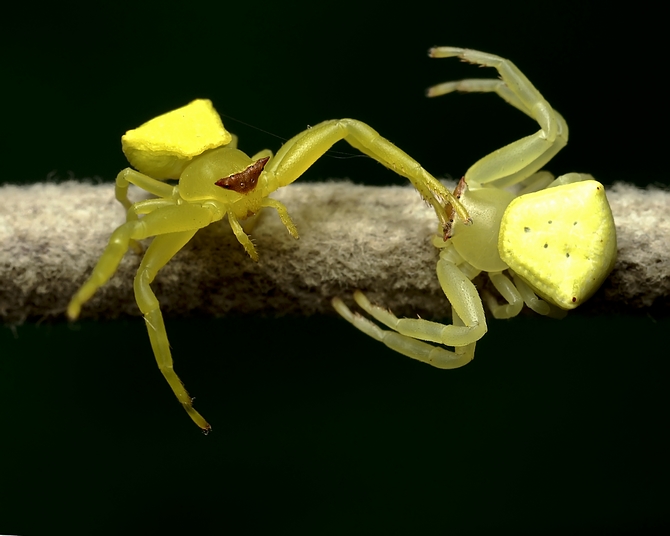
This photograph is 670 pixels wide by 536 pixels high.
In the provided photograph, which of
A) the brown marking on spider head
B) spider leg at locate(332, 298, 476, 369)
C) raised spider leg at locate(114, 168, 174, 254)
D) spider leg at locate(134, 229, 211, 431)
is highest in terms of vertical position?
the brown marking on spider head

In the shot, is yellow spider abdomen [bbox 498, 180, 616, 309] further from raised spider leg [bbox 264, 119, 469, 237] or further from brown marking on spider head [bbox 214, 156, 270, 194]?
brown marking on spider head [bbox 214, 156, 270, 194]

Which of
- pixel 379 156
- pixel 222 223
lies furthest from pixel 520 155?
pixel 222 223

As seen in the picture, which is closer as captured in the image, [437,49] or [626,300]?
[626,300]

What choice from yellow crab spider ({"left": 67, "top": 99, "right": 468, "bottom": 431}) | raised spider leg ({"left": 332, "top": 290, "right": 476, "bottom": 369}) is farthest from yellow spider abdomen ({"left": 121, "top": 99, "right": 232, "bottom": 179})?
raised spider leg ({"left": 332, "top": 290, "right": 476, "bottom": 369})

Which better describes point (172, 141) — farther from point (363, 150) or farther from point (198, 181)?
point (363, 150)

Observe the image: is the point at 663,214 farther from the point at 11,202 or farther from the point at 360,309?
the point at 11,202

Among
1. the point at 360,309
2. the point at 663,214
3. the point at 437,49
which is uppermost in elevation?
the point at 437,49
